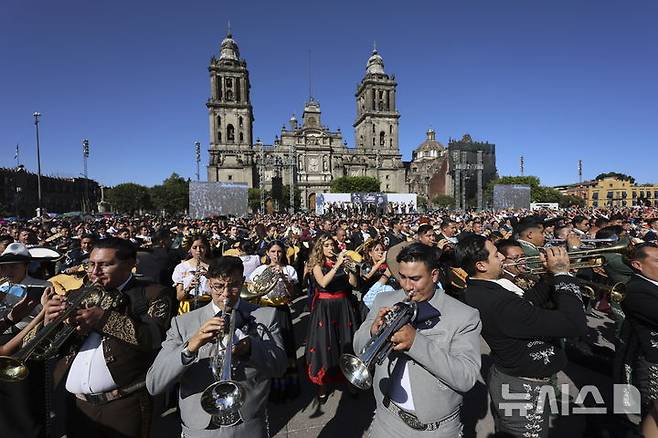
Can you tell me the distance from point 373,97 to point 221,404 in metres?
90.7

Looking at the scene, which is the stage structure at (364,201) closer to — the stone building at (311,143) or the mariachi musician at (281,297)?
the stone building at (311,143)

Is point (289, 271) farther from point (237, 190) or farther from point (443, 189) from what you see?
point (443, 189)

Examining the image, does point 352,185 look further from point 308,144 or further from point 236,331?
→ point 236,331

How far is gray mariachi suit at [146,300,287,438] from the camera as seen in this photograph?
210cm

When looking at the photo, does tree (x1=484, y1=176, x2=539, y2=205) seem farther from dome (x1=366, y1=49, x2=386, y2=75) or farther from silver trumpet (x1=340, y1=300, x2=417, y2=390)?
silver trumpet (x1=340, y1=300, x2=417, y2=390)

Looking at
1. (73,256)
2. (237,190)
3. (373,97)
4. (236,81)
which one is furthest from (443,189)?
(73,256)

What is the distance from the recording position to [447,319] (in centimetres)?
214

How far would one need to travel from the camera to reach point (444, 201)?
78.2m

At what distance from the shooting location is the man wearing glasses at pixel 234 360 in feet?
6.85

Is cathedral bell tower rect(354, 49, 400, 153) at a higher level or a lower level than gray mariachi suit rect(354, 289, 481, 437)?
higher

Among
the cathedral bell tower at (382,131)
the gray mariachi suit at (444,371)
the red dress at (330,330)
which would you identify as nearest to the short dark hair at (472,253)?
the gray mariachi suit at (444,371)

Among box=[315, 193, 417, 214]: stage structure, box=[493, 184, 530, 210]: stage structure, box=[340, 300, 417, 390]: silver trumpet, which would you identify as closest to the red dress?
box=[340, 300, 417, 390]: silver trumpet

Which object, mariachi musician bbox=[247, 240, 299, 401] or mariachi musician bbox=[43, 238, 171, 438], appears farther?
mariachi musician bbox=[247, 240, 299, 401]

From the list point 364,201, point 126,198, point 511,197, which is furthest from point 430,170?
point 126,198
